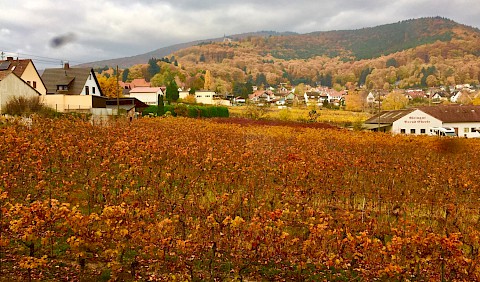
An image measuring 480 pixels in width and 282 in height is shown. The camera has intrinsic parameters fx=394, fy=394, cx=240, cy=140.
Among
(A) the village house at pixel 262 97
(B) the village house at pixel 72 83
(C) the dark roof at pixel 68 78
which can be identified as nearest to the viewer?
(B) the village house at pixel 72 83

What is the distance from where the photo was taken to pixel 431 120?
158ft

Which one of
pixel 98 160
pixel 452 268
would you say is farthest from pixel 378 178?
pixel 98 160

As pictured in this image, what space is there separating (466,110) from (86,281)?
5470 cm

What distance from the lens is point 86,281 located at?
642cm

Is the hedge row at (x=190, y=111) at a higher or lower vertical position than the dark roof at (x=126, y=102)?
lower

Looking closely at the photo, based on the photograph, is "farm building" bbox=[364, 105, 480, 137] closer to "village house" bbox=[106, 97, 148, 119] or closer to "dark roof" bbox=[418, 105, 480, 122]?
"dark roof" bbox=[418, 105, 480, 122]

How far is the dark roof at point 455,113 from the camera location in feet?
161

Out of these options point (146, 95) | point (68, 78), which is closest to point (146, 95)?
point (146, 95)

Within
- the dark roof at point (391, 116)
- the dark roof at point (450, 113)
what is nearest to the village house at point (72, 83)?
the dark roof at point (391, 116)

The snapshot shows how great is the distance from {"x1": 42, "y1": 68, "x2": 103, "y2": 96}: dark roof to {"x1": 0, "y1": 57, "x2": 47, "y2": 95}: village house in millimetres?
3694

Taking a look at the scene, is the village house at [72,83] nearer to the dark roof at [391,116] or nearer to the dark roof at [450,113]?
the dark roof at [391,116]

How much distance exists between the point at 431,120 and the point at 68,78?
142 ft

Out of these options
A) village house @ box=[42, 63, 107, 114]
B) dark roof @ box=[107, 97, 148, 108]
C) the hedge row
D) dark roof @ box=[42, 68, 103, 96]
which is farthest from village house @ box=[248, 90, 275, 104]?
dark roof @ box=[107, 97, 148, 108]

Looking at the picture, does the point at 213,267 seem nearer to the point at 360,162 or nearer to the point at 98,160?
the point at 98,160
